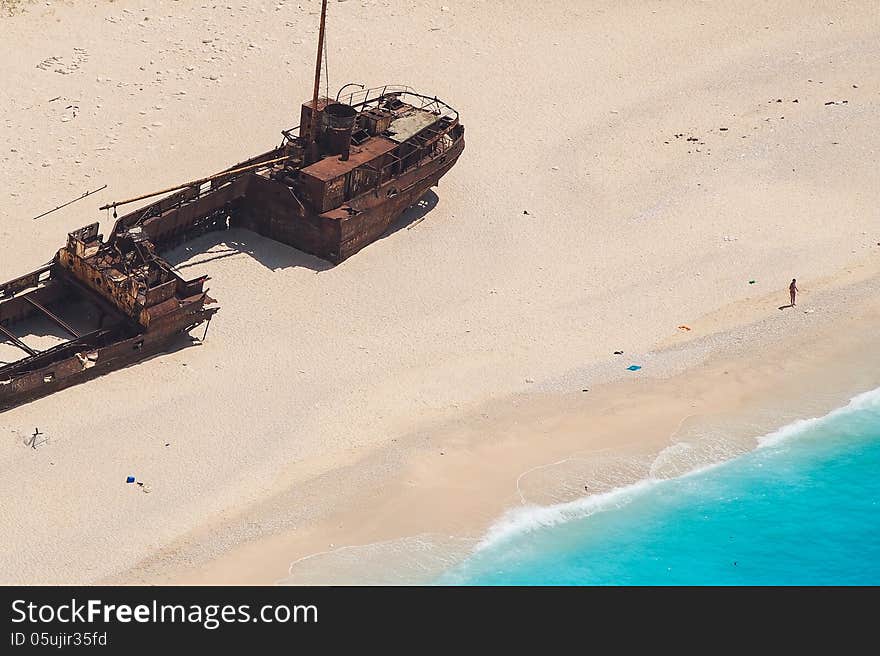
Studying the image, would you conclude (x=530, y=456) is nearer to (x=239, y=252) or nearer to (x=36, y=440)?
(x=239, y=252)

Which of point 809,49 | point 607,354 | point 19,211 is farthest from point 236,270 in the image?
point 809,49

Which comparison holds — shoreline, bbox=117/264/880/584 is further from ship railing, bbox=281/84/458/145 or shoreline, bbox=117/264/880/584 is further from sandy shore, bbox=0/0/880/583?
ship railing, bbox=281/84/458/145

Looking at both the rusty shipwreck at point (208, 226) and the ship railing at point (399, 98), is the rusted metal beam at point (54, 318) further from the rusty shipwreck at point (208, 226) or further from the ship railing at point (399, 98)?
the ship railing at point (399, 98)

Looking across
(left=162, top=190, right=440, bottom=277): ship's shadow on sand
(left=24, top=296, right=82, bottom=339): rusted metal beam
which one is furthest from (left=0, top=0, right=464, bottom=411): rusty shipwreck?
(left=162, top=190, right=440, bottom=277): ship's shadow on sand

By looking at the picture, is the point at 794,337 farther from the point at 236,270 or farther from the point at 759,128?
the point at 236,270

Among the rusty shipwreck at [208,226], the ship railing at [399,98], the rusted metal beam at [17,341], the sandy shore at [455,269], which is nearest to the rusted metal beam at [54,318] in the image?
the rusty shipwreck at [208,226]

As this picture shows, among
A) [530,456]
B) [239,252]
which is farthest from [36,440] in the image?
[530,456]

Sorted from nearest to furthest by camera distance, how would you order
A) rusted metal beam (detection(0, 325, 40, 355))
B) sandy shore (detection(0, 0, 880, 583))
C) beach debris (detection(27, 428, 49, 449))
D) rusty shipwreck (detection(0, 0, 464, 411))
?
sandy shore (detection(0, 0, 880, 583))
beach debris (detection(27, 428, 49, 449))
rusted metal beam (detection(0, 325, 40, 355))
rusty shipwreck (detection(0, 0, 464, 411))
